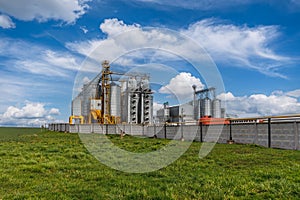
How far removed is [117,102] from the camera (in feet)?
142

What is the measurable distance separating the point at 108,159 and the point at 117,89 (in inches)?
1349

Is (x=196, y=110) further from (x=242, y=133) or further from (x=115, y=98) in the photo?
(x=242, y=133)

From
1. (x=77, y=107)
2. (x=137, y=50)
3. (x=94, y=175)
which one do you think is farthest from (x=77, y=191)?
(x=77, y=107)

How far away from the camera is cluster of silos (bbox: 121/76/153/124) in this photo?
39594 mm

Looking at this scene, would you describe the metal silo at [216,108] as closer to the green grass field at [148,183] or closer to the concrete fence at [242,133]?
the concrete fence at [242,133]

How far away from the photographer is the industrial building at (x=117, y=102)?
3978 centimetres

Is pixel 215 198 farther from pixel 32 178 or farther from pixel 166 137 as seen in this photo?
pixel 166 137

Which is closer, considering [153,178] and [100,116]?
[153,178]

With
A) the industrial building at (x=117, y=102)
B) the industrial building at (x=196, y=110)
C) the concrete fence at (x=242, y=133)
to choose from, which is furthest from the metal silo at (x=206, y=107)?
the concrete fence at (x=242, y=133)

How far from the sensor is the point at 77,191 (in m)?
5.55

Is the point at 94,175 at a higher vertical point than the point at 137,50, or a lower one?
lower

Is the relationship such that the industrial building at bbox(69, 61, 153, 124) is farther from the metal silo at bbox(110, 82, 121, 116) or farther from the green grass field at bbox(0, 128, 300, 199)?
the green grass field at bbox(0, 128, 300, 199)

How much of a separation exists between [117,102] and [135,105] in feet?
11.8

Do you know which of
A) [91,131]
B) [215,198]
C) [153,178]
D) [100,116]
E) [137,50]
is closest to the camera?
[215,198]
